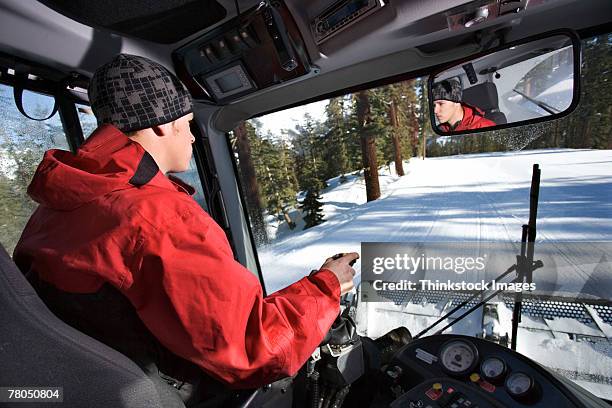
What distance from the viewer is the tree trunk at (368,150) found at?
4680 mm

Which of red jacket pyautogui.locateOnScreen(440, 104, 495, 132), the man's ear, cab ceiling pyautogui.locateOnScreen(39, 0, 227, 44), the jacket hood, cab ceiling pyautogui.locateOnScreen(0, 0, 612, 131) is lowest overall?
red jacket pyautogui.locateOnScreen(440, 104, 495, 132)

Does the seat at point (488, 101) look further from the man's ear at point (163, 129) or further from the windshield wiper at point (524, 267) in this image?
the man's ear at point (163, 129)

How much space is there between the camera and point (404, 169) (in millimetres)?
4715

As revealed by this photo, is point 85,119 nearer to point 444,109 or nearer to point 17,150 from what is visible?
point 17,150

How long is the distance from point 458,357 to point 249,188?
2.50 meters

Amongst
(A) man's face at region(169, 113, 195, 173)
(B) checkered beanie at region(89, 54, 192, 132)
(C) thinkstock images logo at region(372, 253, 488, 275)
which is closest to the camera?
(B) checkered beanie at region(89, 54, 192, 132)

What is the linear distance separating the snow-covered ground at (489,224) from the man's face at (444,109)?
25.2 inches

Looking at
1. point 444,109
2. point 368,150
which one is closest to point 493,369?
point 444,109

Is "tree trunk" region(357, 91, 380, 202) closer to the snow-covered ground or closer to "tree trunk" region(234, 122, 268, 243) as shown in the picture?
the snow-covered ground

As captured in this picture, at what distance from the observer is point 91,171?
2.99ft

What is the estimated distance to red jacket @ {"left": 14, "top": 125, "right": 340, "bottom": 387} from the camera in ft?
2.70

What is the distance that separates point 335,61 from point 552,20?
107 cm

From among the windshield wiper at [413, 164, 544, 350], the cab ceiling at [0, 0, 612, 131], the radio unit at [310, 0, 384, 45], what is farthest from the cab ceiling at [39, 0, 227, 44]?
the windshield wiper at [413, 164, 544, 350]

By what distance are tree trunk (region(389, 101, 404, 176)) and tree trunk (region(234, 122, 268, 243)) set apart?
7.48 ft
